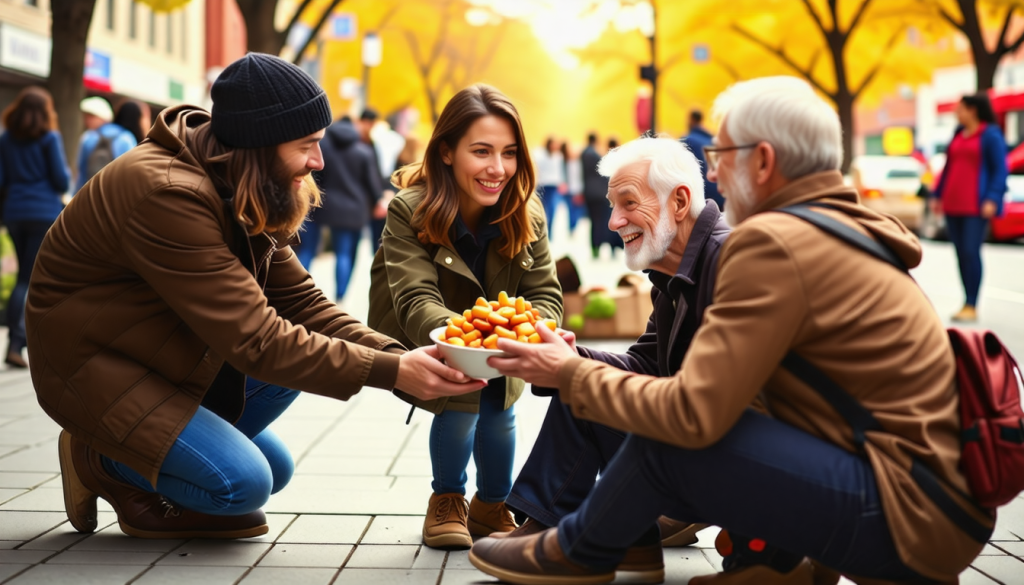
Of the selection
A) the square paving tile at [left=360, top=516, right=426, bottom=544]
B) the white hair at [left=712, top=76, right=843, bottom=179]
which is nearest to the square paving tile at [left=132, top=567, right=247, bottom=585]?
the square paving tile at [left=360, top=516, right=426, bottom=544]

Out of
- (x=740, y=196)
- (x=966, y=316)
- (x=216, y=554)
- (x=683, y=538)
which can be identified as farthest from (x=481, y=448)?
(x=966, y=316)

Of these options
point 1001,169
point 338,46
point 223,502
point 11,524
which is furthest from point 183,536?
point 338,46

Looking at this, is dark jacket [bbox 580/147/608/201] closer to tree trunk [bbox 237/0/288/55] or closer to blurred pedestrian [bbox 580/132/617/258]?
blurred pedestrian [bbox 580/132/617/258]

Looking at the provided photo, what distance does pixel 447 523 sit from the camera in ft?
12.6

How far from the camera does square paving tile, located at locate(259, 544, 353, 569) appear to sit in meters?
3.58

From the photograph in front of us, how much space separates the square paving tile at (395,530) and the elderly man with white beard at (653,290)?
18.8 inches

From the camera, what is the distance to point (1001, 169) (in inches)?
401

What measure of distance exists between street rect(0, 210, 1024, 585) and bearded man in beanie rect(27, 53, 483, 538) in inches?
9.7

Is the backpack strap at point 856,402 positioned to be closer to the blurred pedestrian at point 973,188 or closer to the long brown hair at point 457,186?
the long brown hair at point 457,186

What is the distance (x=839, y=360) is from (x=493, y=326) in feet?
3.56

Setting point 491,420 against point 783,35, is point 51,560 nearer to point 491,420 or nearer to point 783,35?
point 491,420

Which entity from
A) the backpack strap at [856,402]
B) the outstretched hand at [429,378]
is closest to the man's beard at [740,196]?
the backpack strap at [856,402]

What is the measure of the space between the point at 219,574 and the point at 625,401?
150 centimetres

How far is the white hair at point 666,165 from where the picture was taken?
3641 mm
